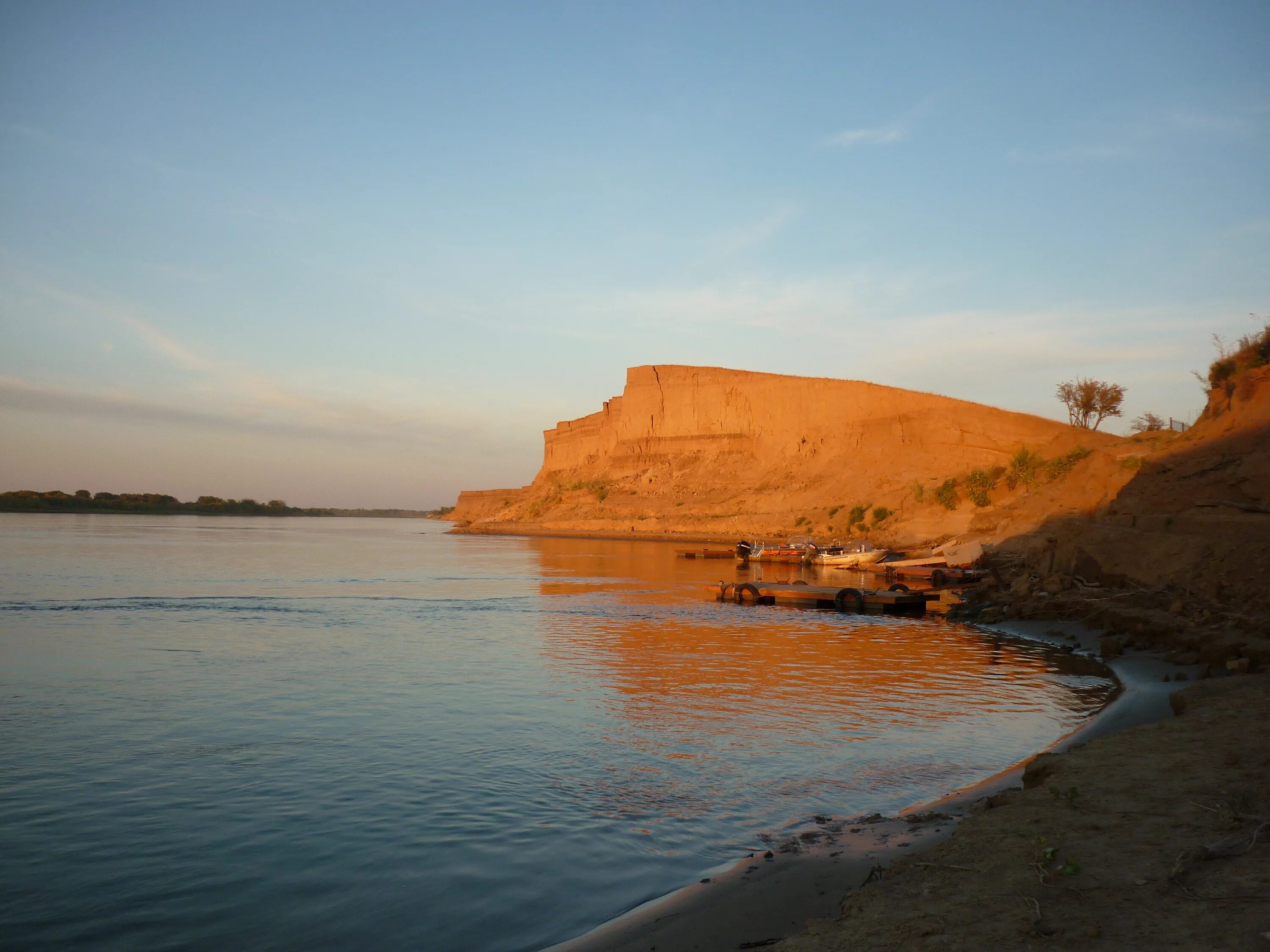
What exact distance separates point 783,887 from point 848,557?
1817 inches

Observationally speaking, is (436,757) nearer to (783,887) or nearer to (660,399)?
(783,887)

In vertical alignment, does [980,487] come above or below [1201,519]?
above

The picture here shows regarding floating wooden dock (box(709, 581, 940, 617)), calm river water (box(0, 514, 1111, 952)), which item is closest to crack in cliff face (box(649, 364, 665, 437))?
floating wooden dock (box(709, 581, 940, 617))

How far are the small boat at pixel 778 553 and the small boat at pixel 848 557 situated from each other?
65 cm

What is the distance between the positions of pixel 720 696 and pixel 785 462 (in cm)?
9403

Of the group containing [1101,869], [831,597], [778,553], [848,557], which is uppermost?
[1101,869]

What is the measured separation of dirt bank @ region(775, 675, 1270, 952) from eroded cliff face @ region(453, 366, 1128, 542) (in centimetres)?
4029

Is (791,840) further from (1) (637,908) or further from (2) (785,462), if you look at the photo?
(2) (785,462)

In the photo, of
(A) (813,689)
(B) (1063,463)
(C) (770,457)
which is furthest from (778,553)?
(C) (770,457)

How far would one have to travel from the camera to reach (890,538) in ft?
211

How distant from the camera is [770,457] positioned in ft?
362

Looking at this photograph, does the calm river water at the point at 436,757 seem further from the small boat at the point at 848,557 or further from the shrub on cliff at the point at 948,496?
the shrub on cliff at the point at 948,496

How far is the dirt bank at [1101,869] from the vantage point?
158 inches

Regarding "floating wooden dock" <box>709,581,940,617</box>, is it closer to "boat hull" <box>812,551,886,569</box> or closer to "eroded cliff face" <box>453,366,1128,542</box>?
"boat hull" <box>812,551,886,569</box>
